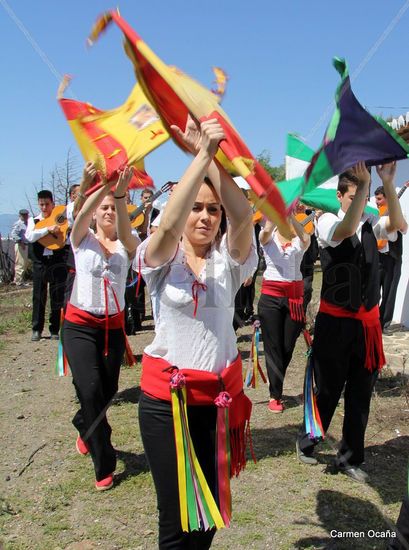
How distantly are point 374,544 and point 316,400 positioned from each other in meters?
1.02

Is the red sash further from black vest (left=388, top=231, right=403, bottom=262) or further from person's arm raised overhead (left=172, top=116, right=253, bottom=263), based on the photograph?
black vest (left=388, top=231, right=403, bottom=262)

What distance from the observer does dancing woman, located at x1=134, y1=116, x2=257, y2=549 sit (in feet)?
7.36

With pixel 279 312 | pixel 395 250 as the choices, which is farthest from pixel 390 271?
pixel 279 312

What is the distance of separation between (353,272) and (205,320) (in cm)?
156

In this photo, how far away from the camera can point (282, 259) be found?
5.19m

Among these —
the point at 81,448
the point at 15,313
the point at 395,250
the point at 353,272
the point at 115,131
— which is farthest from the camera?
the point at 15,313

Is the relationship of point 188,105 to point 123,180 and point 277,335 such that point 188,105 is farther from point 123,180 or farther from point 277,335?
point 277,335

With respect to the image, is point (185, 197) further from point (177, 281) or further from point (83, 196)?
point (83, 196)

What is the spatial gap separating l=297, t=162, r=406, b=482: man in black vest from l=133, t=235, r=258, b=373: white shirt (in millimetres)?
1263

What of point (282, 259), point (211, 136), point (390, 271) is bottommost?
point (390, 271)

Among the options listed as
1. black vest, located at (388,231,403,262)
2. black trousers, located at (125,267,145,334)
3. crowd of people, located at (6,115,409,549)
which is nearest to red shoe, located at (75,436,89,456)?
crowd of people, located at (6,115,409,549)

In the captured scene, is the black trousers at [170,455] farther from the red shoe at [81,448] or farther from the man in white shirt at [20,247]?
the man in white shirt at [20,247]

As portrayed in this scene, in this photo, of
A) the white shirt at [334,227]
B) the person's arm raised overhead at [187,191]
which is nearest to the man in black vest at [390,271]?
the white shirt at [334,227]

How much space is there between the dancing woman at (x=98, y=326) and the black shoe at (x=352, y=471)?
1.56 meters
